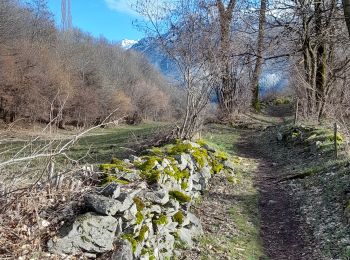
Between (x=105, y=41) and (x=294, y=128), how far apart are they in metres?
58.2

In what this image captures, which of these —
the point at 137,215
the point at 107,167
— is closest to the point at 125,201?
the point at 137,215

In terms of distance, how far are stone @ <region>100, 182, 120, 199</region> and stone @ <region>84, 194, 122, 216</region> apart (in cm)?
18

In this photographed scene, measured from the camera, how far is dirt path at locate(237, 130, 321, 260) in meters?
6.20

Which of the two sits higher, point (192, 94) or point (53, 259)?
point (192, 94)

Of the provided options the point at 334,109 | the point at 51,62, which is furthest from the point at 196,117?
the point at 51,62

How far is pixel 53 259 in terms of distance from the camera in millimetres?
4051

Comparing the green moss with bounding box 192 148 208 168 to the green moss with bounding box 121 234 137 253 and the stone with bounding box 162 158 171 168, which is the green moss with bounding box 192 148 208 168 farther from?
the green moss with bounding box 121 234 137 253

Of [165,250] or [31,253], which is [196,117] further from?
[31,253]

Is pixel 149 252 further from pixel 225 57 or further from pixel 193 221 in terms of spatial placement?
pixel 225 57

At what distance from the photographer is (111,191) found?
5125mm

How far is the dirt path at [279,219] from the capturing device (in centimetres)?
620

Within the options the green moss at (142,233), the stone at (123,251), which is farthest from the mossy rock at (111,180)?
the stone at (123,251)

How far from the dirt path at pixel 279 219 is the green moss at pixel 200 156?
150 centimetres

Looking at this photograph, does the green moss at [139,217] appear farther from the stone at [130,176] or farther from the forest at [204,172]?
the stone at [130,176]
